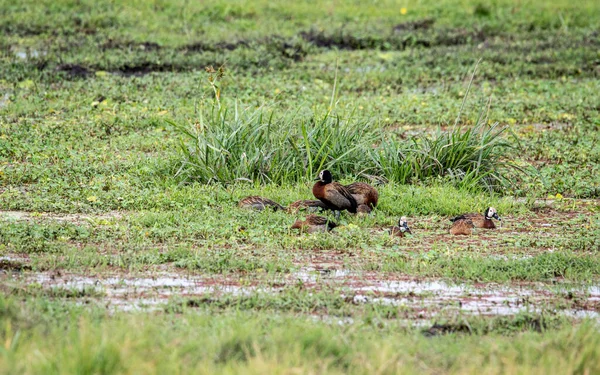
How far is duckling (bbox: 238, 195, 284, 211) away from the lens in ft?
29.4

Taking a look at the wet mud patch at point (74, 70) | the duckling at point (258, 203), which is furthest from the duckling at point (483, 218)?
the wet mud patch at point (74, 70)

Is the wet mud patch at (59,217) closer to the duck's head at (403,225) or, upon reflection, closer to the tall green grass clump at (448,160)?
the duck's head at (403,225)

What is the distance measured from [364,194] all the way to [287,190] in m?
1.08

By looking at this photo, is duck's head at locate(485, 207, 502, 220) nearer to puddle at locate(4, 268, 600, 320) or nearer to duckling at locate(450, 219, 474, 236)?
duckling at locate(450, 219, 474, 236)

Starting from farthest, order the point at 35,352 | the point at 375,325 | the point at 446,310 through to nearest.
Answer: the point at 446,310, the point at 375,325, the point at 35,352

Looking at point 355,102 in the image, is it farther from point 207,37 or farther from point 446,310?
point 446,310

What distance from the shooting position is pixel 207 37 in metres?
19.3

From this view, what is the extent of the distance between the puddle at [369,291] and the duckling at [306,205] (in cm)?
210

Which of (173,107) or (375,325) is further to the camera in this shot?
(173,107)

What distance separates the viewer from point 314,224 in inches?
327

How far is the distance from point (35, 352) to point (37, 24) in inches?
627

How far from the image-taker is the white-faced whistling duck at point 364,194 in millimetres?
9172

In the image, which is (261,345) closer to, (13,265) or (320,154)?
(13,265)

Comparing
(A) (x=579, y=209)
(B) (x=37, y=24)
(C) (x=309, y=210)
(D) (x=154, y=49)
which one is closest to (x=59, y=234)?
(C) (x=309, y=210)
